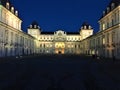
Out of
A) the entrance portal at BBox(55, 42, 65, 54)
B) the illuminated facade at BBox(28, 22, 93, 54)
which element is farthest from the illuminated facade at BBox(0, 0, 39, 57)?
the entrance portal at BBox(55, 42, 65, 54)

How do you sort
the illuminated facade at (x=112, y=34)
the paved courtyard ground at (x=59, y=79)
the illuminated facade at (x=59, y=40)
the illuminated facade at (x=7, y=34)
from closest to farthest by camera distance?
the paved courtyard ground at (x=59, y=79) < the illuminated facade at (x=112, y=34) < the illuminated facade at (x=7, y=34) < the illuminated facade at (x=59, y=40)

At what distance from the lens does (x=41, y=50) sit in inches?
6053

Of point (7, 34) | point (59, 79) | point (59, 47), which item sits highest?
point (7, 34)

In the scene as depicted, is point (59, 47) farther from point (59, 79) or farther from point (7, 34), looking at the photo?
point (59, 79)

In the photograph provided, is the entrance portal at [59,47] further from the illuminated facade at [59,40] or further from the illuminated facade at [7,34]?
the illuminated facade at [7,34]

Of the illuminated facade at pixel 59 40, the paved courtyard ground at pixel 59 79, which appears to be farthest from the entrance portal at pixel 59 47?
the paved courtyard ground at pixel 59 79

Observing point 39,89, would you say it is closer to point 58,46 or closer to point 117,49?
point 117,49

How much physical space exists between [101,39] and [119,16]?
73.0 feet

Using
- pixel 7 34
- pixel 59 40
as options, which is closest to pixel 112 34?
pixel 7 34

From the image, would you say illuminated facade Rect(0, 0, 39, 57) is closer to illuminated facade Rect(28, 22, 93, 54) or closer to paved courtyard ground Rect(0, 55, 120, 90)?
paved courtyard ground Rect(0, 55, 120, 90)

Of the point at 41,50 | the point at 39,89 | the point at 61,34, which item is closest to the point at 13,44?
the point at 39,89

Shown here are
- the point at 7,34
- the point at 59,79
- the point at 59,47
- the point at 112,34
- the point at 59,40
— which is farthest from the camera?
the point at 59,40

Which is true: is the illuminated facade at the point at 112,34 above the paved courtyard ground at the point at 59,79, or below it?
above

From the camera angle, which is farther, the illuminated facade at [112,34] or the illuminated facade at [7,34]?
the illuminated facade at [7,34]
